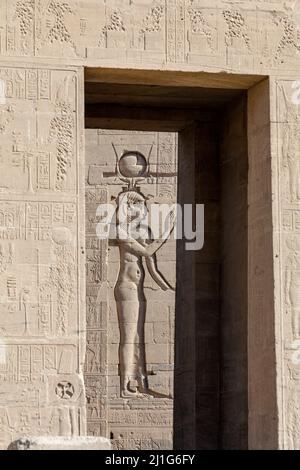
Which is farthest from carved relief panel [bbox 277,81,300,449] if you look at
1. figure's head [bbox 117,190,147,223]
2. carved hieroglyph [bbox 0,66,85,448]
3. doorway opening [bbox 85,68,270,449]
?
figure's head [bbox 117,190,147,223]

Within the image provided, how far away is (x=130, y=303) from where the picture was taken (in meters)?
16.2

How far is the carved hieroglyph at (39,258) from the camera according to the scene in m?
11.0

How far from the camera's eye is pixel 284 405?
11406 millimetres

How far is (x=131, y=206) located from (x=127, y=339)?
4.40 ft

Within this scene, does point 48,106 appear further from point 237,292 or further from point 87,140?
point 87,140

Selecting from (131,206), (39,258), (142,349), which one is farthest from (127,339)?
(39,258)

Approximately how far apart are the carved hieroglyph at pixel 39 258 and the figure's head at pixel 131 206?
4.59m

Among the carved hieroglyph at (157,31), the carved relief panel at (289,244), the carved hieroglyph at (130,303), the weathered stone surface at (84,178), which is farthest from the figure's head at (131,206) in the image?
the carved hieroglyph at (157,31)

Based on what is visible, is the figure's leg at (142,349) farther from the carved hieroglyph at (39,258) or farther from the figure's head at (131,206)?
the carved hieroglyph at (39,258)

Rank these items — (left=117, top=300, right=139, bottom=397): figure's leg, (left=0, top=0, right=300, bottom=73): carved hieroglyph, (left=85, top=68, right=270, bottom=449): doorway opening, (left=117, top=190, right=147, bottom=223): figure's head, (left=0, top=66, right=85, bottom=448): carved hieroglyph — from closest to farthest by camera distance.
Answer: (left=0, top=66, right=85, bottom=448): carved hieroglyph
(left=0, top=0, right=300, bottom=73): carved hieroglyph
(left=85, top=68, right=270, bottom=449): doorway opening
(left=117, top=300, right=139, bottom=397): figure's leg
(left=117, top=190, right=147, bottom=223): figure's head

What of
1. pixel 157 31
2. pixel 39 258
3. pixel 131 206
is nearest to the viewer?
pixel 39 258

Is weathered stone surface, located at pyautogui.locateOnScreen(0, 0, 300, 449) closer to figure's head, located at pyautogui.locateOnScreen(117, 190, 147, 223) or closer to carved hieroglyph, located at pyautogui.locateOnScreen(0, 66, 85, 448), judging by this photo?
carved hieroglyph, located at pyautogui.locateOnScreen(0, 66, 85, 448)

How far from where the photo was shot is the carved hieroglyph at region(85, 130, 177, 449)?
15961 mm

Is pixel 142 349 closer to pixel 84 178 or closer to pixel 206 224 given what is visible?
pixel 206 224
